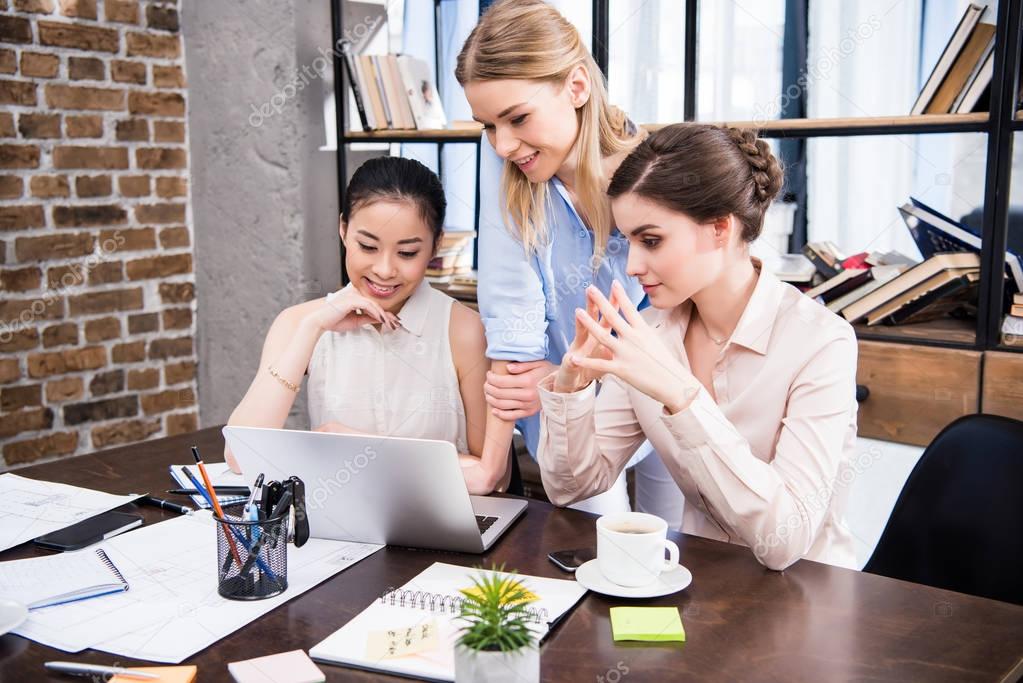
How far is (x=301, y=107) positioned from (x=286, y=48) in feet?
0.63

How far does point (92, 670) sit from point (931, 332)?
2008 mm

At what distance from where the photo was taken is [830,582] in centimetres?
117

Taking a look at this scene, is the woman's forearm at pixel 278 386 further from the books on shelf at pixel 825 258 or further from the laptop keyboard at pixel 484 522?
the books on shelf at pixel 825 258

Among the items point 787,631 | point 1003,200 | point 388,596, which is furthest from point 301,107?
point 787,631

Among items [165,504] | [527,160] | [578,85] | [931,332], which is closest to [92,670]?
[165,504]

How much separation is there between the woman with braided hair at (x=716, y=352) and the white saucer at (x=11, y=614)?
750mm

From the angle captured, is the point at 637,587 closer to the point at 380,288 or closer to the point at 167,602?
the point at 167,602

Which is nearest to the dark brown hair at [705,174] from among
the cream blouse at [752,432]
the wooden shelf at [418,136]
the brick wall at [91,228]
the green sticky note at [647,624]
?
the cream blouse at [752,432]

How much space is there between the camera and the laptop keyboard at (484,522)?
134 cm

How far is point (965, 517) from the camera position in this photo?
138 centimetres

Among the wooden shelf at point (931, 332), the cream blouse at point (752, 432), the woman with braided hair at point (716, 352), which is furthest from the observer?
the wooden shelf at point (931, 332)

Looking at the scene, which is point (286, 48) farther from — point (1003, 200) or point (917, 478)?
point (917, 478)

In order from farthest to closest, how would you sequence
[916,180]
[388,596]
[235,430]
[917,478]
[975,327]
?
[916,180]
[975,327]
[917,478]
[235,430]
[388,596]

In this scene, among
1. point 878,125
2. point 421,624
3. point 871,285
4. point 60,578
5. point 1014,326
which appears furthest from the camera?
point 871,285
